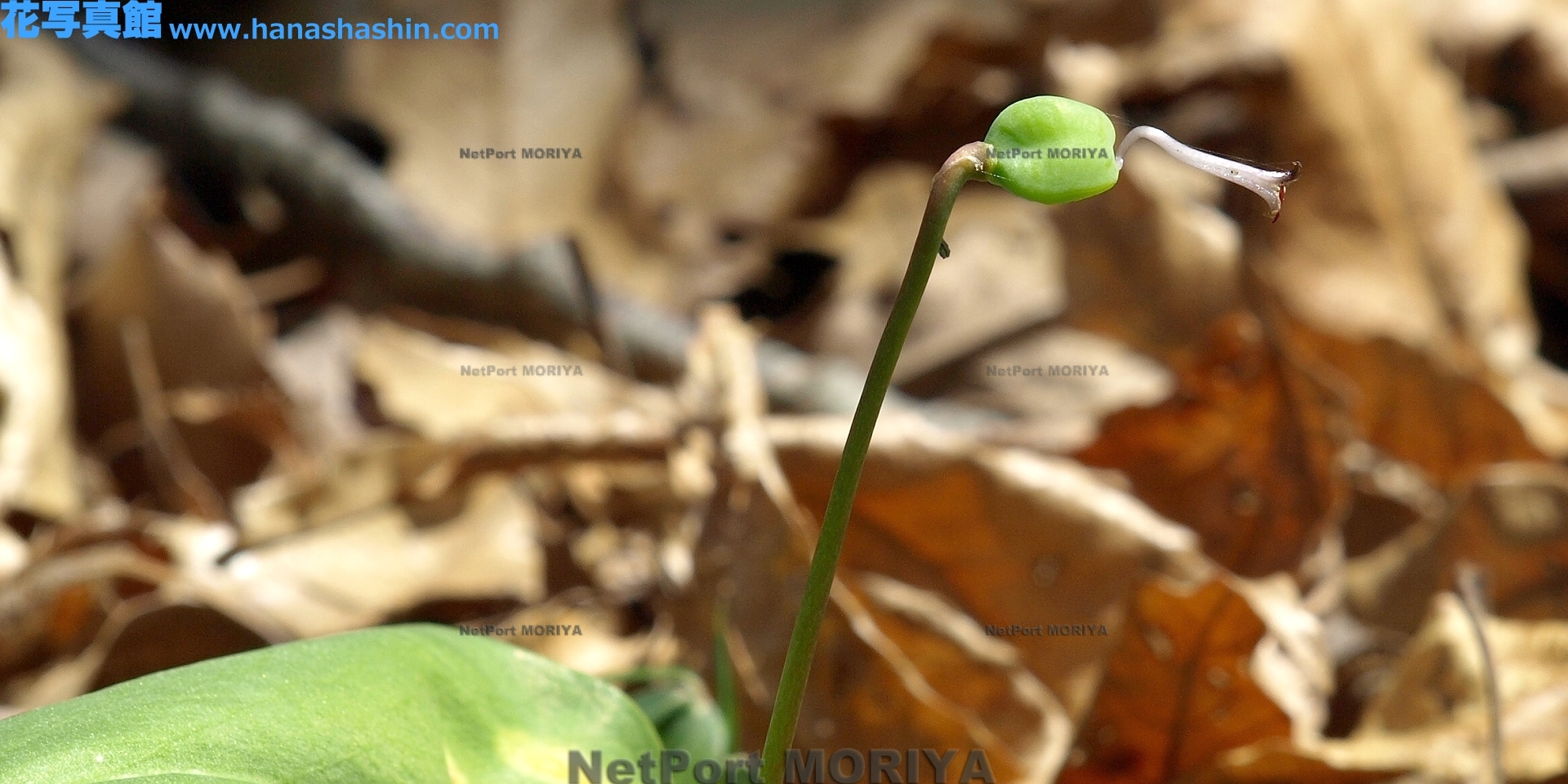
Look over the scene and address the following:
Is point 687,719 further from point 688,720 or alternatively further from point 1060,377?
point 1060,377

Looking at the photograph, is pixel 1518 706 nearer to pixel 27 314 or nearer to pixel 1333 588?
pixel 1333 588

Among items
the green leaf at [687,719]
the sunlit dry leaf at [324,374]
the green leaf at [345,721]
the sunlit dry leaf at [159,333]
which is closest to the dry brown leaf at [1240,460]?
the green leaf at [687,719]

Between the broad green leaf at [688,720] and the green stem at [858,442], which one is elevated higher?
the green stem at [858,442]

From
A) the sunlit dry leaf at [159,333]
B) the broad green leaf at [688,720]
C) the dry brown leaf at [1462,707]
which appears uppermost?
the sunlit dry leaf at [159,333]

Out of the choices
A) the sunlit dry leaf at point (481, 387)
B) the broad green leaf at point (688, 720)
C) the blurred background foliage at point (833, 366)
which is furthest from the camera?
the sunlit dry leaf at point (481, 387)

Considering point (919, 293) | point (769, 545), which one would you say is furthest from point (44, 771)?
point (769, 545)

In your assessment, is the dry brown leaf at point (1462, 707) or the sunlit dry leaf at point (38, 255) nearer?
the dry brown leaf at point (1462, 707)

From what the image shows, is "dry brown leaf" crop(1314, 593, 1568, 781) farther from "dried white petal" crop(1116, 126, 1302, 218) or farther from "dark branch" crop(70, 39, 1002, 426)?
"dark branch" crop(70, 39, 1002, 426)

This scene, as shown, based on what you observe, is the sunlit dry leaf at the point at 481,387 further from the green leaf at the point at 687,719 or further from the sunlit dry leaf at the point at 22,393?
the green leaf at the point at 687,719

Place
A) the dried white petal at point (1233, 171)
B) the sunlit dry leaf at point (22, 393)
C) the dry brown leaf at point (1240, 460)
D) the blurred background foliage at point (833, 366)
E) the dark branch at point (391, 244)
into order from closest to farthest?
1. the dried white petal at point (1233, 171)
2. the blurred background foliage at point (833, 366)
3. the dry brown leaf at point (1240, 460)
4. the sunlit dry leaf at point (22, 393)
5. the dark branch at point (391, 244)
